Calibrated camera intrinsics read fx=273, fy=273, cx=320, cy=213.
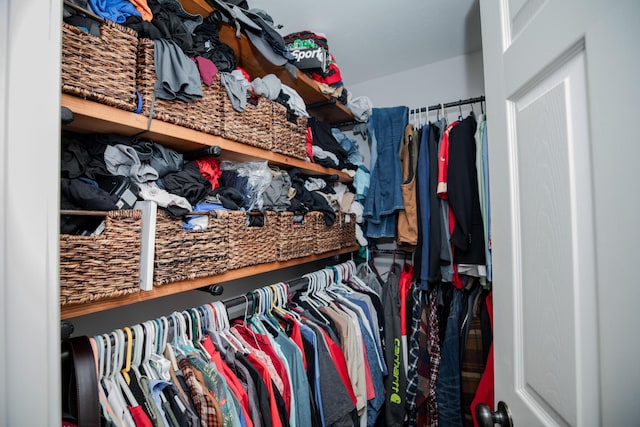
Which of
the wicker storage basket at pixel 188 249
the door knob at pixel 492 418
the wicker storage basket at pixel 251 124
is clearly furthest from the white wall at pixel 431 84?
the door knob at pixel 492 418

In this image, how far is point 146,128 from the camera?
75 cm

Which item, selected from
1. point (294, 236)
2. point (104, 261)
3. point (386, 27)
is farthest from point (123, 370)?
point (386, 27)

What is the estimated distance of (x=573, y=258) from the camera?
0.43 meters

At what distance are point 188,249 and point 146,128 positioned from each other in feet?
1.18

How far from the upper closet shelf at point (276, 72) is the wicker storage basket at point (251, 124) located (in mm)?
225

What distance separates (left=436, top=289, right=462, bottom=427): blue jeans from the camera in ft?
4.50

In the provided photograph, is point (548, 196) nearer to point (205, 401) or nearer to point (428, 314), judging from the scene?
point (205, 401)

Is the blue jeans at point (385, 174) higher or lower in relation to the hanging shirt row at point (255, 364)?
higher

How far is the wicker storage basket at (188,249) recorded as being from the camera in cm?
77

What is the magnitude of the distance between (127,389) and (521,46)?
47.4 inches

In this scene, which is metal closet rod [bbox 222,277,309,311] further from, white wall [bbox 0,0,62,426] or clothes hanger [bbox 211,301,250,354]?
white wall [bbox 0,0,62,426]

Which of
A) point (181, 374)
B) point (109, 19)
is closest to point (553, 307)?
point (181, 374)

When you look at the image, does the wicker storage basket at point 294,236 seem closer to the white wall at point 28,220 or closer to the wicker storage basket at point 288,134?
the wicker storage basket at point 288,134

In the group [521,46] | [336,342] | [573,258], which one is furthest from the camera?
[336,342]
